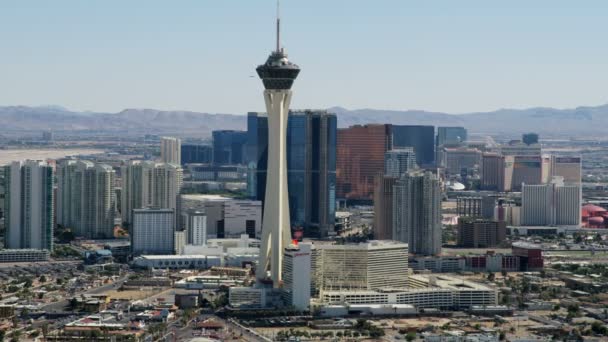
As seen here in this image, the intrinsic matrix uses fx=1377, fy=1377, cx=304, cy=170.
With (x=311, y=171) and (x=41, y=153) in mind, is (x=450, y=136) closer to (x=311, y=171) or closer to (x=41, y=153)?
(x=41, y=153)

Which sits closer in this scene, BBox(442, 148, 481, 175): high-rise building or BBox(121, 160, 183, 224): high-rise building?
BBox(121, 160, 183, 224): high-rise building

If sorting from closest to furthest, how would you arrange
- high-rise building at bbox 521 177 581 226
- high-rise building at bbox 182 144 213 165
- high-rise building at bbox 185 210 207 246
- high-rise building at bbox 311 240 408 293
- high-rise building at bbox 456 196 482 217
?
high-rise building at bbox 311 240 408 293 < high-rise building at bbox 185 210 207 246 < high-rise building at bbox 521 177 581 226 < high-rise building at bbox 456 196 482 217 < high-rise building at bbox 182 144 213 165

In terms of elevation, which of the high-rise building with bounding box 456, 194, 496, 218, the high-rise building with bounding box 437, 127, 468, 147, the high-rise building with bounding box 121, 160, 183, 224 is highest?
the high-rise building with bounding box 437, 127, 468, 147

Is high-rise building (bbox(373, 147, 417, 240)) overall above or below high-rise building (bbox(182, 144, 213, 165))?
below

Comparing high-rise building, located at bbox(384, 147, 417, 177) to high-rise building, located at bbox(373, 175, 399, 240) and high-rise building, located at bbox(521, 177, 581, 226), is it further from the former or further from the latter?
high-rise building, located at bbox(373, 175, 399, 240)

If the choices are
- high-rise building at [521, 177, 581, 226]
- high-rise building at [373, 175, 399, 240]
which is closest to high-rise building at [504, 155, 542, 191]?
high-rise building at [521, 177, 581, 226]

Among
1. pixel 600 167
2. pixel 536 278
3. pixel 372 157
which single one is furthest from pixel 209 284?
pixel 600 167

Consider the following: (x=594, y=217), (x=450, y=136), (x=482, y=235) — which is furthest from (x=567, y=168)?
(x=450, y=136)
